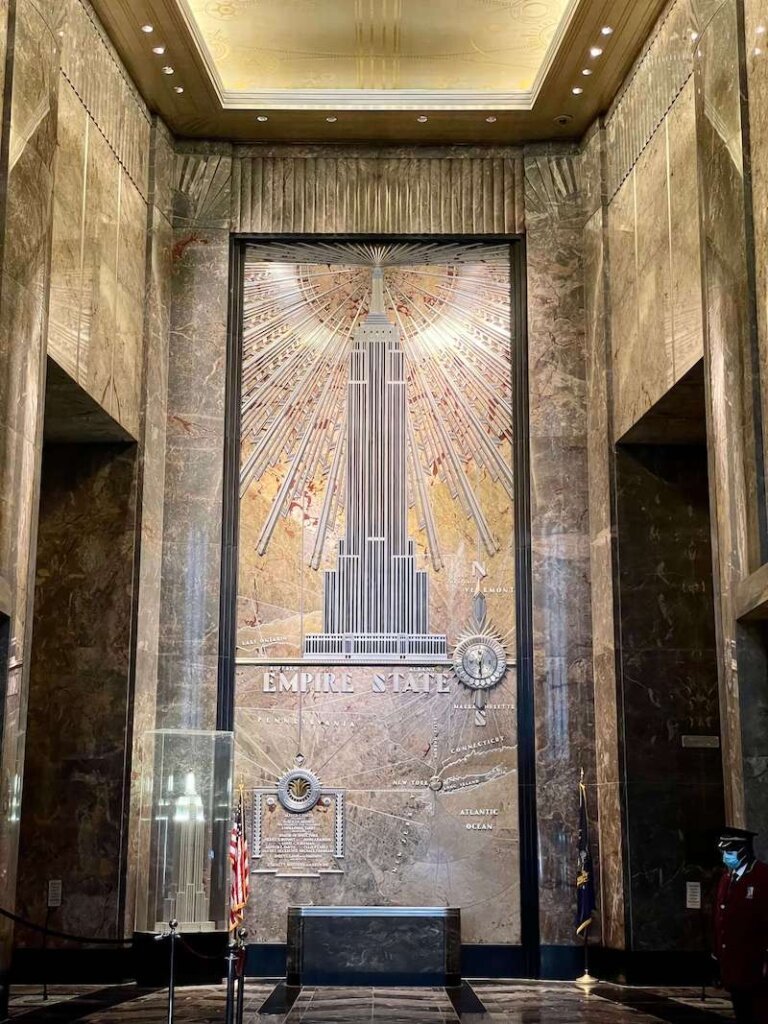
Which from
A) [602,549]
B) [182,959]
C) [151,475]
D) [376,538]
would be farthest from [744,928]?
[151,475]

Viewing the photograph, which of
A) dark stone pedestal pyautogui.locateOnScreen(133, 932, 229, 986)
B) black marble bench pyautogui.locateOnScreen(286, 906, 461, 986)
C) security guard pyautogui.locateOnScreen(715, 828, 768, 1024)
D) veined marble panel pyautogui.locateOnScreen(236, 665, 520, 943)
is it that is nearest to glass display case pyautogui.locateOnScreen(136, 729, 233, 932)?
dark stone pedestal pyautogui.locateOnScreen(133, 932, 229, 986)

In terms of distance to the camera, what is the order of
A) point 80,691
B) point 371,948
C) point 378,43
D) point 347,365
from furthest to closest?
point 347,365
point 378,43
point 80,691
point 371,948

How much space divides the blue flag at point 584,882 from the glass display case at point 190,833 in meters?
3.80

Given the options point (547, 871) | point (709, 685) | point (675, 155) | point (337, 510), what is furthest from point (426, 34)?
point (547, 871)

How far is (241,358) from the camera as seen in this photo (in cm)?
1534

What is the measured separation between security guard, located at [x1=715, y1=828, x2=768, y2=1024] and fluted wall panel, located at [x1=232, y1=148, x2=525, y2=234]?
8.54 meters

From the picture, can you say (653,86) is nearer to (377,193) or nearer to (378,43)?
(378,43)

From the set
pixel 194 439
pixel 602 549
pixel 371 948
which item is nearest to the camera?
pixel 371 948

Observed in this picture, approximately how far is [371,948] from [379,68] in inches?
365

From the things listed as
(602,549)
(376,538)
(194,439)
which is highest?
(194,439)

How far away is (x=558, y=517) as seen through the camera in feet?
48.5

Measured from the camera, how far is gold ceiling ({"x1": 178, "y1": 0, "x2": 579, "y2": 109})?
14109 mm

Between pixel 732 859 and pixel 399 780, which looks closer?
pixel 732 859

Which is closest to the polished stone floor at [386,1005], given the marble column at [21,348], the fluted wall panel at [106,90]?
the marble column at [21,348]
